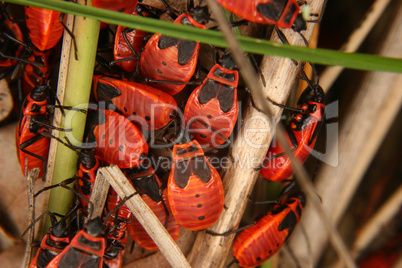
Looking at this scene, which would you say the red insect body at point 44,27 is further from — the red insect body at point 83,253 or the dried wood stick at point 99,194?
the red insect body at point 83,253

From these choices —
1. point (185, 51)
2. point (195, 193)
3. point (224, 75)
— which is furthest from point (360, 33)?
point (195, 193)

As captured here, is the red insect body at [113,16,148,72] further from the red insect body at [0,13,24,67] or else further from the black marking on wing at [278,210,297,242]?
the black marking on wing at [278,210,297,242]

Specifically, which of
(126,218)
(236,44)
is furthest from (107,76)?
(236,44)

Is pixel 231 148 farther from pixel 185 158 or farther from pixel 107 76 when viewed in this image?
pixel 107 76

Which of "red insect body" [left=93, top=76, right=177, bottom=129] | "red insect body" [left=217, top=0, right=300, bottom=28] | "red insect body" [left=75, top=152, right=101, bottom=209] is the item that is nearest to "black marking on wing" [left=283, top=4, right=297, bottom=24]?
"red insect body" [left=217, top=0, right=300, bottom=28]

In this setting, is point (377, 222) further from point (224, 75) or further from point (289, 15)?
point (289, 15)

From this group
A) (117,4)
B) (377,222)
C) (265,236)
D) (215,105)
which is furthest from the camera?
(377,222)

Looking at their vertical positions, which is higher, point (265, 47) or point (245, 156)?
point (265, 47)
